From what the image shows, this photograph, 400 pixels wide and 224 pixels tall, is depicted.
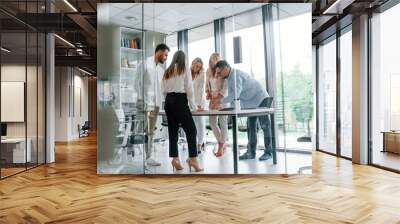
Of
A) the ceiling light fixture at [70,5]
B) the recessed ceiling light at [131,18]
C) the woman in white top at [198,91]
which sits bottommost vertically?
the woman in white top at [198,91]

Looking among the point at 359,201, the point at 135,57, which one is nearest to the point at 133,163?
the point at 135,57

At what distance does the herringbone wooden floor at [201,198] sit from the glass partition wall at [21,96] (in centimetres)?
58

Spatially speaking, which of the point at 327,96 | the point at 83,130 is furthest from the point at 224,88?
the point at 83,130

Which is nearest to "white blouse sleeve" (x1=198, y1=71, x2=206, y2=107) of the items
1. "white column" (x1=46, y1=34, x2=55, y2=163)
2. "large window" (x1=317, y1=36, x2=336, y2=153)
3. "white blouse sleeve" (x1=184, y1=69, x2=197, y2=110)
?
"white blouse sleeve" (x1=184, y1=69, x2=197, y2=110)

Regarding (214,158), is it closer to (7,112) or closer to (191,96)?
(191,96)

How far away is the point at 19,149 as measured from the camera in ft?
20.7

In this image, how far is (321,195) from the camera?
14.1 feet

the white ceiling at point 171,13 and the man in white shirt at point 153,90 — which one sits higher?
the white ceiling at point 171,13

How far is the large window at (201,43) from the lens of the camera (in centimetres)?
562

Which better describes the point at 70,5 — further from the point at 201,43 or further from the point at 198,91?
the point at 198,91

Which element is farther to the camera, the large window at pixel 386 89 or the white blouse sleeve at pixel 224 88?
the large window at pixel 386 89

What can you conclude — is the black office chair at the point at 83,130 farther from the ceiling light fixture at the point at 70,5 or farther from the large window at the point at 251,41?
the large window at the point at 251,41

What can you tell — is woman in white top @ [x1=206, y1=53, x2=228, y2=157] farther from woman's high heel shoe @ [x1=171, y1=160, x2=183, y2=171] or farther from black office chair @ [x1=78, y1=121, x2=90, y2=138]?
black office chair @ [x1=78, y1=121, x2=90, y2=138]

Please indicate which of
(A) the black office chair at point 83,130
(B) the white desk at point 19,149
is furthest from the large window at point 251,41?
(A) the black office chair at point 83,130
